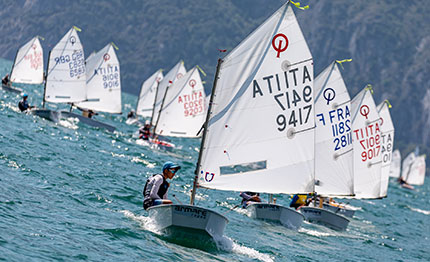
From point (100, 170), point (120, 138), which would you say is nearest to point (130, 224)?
point (100, 170)

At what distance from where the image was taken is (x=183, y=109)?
170ft

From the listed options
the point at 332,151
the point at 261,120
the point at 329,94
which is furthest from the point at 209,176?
the point at 329,94

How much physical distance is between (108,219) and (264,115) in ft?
17.2

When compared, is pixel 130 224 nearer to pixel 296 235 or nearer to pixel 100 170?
pixel 296 235

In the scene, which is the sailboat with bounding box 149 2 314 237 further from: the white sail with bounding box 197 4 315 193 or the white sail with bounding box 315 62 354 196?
the white sail with bounding box 315 62 354 196

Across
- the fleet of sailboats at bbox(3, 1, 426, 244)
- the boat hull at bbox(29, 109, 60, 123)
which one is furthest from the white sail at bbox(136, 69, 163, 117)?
the fleet of sailboats at bbox(3, 1, 426, 244)

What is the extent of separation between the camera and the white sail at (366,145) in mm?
34719

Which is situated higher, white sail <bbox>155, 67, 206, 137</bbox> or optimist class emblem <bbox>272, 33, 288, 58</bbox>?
optimist class emblem <bbox>272, 33, 288, 58</bbox>

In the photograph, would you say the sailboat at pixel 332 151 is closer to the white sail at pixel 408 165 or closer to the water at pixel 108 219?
the water at pixel 108 219

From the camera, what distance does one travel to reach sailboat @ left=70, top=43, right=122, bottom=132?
178 feet

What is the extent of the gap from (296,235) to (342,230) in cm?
548

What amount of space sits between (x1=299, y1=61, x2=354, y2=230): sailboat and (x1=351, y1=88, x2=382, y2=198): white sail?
5453mm

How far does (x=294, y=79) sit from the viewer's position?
19.7 metres

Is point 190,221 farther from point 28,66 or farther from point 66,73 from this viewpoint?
point 28,66
